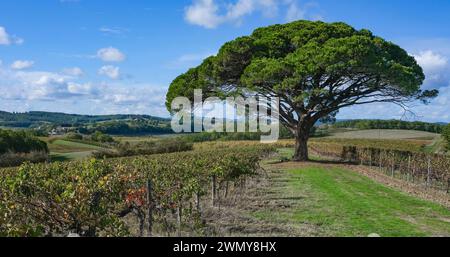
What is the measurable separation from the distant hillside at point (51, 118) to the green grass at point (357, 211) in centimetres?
13256

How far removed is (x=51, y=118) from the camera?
592 feet

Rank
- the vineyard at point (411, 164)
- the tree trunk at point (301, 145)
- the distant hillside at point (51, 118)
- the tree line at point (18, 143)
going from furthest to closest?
1. the distant hillside at point (51, 118)
2. the tree line at point (18, 143)
3. the tree trunk at point (301, 145)
4. the vineyard at point (411, 164)

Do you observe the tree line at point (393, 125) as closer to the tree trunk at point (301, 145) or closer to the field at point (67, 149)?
the field at point (67, 149)

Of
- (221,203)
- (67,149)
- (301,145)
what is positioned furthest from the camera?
(67,149)

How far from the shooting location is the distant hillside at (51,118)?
15462cm

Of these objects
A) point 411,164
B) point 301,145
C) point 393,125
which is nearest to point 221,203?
point 411,164

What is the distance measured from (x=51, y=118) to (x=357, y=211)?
180903 mm

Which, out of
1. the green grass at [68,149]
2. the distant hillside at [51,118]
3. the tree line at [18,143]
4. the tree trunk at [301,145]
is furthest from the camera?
the distant hillside at [51,118]

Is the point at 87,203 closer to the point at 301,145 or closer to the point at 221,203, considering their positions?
the point at 221,203

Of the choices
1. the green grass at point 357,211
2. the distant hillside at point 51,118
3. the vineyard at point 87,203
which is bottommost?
the green grass at point 357,211

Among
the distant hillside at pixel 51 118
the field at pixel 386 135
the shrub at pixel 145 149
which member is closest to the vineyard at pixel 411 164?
the shrub at pixel 145 149

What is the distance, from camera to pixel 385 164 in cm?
3316

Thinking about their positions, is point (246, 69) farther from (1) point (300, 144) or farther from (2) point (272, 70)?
(1) point (300, 144)

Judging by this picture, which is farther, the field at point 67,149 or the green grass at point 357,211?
the field at point 67,149
